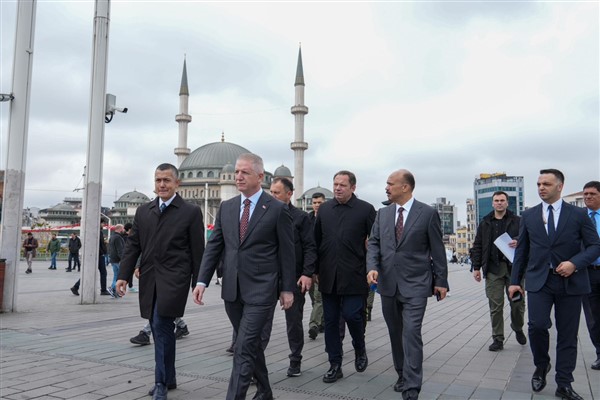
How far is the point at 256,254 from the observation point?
13.6 ft

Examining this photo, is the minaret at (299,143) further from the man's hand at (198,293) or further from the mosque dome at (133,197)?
the man's hand at (198,293)

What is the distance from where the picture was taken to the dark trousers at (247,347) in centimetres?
382

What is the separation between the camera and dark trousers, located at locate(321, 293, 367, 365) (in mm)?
5398

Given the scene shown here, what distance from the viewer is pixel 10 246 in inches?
391

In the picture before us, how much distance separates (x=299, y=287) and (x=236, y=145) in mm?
108094

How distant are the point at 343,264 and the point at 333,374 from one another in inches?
42.3

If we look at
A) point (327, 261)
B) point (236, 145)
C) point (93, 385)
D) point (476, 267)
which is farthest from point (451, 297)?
point (236, 145)

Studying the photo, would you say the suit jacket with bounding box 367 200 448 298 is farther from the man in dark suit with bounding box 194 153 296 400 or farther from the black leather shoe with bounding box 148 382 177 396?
the black leather shoe with bounding box 148 382 177 396

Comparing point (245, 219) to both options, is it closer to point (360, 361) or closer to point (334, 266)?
point (334, 266)

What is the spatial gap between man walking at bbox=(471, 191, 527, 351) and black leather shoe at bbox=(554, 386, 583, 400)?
2312 millimetres

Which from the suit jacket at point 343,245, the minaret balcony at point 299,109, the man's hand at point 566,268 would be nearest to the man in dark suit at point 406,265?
the suit jacket at point 343,245

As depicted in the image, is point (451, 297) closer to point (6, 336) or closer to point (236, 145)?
point (6, 336)

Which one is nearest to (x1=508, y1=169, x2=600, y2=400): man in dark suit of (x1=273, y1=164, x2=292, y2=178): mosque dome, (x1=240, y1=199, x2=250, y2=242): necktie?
(x1=240, y1=199, x2=250, y2=242): necktie

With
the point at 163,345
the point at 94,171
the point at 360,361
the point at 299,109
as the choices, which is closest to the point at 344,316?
the point at 360,361
